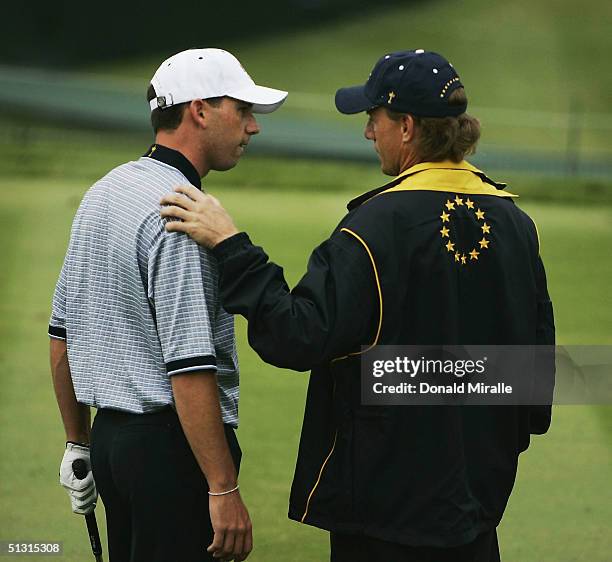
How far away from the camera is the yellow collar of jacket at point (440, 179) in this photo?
2.25 metres

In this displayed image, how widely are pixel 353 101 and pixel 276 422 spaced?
268 centimetres

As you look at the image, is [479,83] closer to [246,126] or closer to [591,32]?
[591,32]

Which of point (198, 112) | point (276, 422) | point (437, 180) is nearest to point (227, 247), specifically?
point (198, 112)

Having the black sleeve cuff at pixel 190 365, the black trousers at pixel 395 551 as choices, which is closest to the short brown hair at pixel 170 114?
the black sleeve cuff at pixel 190 365

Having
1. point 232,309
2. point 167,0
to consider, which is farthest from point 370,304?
point 167,0

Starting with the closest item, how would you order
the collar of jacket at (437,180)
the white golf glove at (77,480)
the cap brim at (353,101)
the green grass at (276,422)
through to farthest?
the collar of jacket at (437,180), the cap brim at (353,101), the white golf glove at (77,480), the green grass at (276,422)

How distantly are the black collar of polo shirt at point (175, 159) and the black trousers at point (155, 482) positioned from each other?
472 millimetres

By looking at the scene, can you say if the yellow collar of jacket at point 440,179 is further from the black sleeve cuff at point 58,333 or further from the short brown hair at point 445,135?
the black sleeve cuff at point 58,333

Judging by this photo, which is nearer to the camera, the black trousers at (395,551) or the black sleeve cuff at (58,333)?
the black trousers at (395,551)

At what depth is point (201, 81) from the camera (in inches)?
89.6

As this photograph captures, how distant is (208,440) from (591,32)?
12.9 metres

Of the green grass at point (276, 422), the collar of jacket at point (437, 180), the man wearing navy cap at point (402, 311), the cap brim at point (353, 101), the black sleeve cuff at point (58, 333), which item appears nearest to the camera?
the man wearing navy cap at point (402, 311)

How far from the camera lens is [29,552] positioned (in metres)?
3.58

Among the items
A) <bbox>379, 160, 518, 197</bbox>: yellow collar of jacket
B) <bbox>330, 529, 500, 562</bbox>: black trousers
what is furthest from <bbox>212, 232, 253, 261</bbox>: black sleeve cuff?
<bbox>330, 529, 500, 562</bbox>: black trousers
